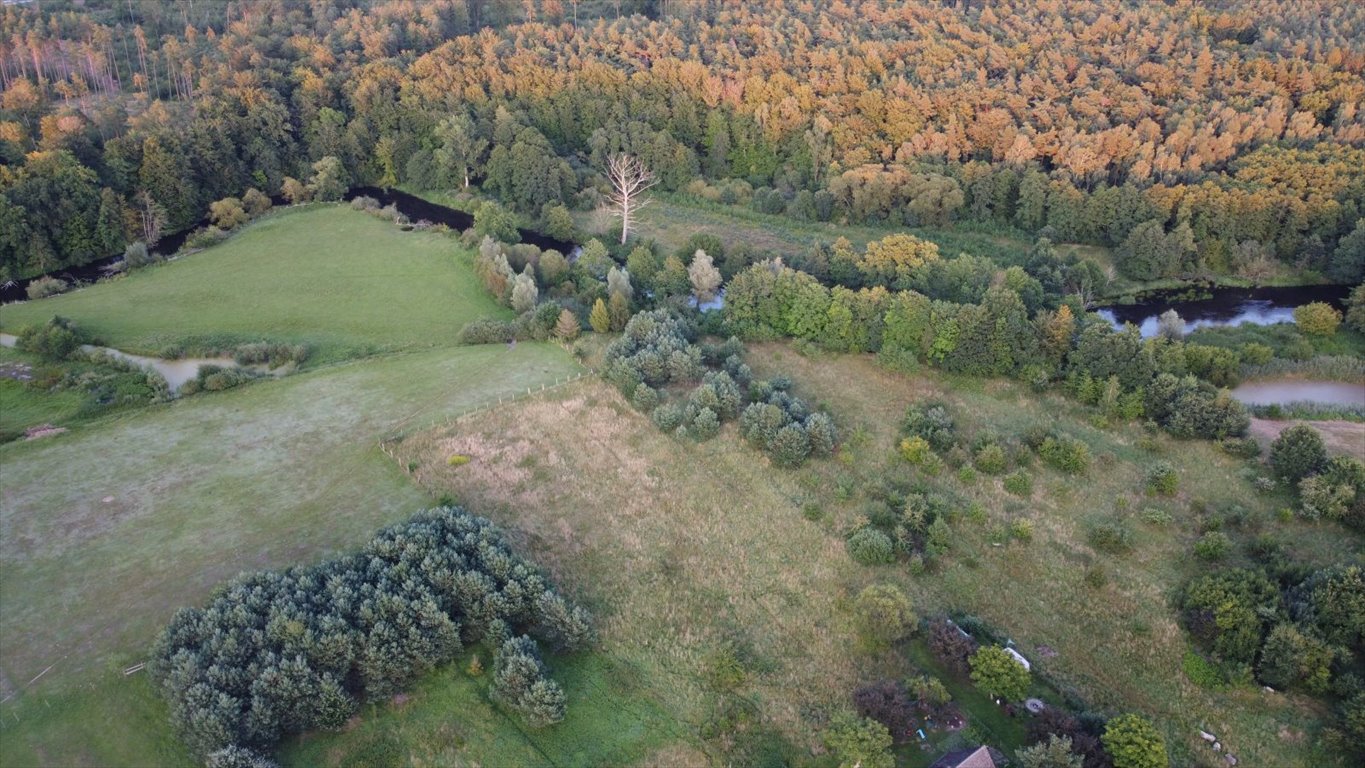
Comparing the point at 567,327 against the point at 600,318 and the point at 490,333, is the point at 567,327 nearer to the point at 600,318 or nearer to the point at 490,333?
the point at 600,318

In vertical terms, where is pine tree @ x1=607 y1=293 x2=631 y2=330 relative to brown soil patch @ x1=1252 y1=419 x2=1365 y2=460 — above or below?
above

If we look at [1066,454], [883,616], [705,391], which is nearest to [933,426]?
[1066,454]

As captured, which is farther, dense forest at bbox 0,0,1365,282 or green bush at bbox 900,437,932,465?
dense forest at bbox 0,0,1365,282

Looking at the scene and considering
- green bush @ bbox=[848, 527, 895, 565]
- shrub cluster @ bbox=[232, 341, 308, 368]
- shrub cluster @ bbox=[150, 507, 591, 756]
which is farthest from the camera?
shrub cluster @ bbox=[232, 341, 308, 368]

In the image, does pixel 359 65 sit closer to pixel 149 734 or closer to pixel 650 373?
pixel 650 373

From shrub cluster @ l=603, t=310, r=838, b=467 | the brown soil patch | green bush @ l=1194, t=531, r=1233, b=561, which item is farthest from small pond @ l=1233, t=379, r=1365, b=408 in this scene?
shrub cluster @ l=603, t=310, r=838, b=467

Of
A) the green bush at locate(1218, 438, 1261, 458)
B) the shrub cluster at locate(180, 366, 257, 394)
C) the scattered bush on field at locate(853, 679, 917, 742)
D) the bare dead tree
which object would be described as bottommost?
the scattered bush on field at locate(853, 679, 917, 742)

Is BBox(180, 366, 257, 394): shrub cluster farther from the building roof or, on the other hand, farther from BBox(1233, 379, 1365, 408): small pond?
BBox(1233, 379, 1365, 408): small pond
